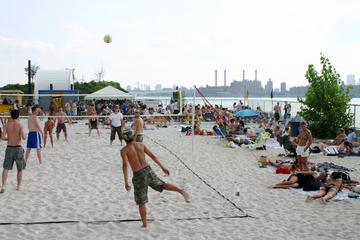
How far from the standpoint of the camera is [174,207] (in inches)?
257

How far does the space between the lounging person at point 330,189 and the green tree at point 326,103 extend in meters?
9.10

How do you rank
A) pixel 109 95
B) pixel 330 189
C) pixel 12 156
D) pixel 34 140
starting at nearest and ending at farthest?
pixel 12 156 → pixel 330 189 → pixel 34 140 → pixel 109 95

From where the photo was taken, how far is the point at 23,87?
158 ft

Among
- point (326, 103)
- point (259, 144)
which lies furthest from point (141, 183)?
point (326, 103)

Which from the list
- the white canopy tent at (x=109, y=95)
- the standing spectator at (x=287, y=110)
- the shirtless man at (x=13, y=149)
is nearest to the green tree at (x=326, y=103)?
the standing spectator at (x=287, y=110)

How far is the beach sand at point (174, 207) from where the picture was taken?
546cm

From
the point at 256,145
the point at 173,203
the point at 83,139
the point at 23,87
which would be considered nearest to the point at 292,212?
the point at 173,203

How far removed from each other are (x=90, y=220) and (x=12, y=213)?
104 cm

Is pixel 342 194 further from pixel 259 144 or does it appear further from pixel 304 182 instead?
pixel 259 144

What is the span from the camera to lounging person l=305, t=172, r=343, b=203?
7074 mm

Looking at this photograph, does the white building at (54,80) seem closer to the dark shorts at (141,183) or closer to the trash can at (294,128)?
the trash can at (294,128)

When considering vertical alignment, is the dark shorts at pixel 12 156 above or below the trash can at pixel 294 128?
above

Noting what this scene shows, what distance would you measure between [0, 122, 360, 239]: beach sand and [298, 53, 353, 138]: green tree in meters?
6.11

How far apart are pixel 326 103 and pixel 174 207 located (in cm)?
1132
